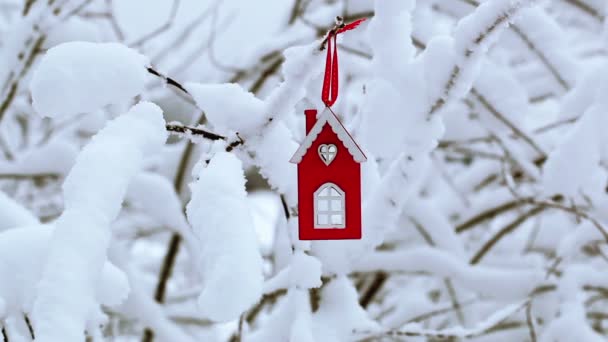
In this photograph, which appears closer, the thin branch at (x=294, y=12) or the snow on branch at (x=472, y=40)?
the snow on branch at (x=472, y=40)

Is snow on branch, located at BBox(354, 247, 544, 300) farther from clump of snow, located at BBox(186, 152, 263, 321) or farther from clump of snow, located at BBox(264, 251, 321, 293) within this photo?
clump of snow, located at BBox(186, 152, 263, 321)

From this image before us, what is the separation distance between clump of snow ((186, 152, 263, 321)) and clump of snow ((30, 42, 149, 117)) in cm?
10

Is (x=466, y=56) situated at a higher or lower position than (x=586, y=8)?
lower

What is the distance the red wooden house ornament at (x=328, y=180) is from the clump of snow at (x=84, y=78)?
150mm

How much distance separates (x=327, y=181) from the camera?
60cm

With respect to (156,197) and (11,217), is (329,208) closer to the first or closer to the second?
(11,217)

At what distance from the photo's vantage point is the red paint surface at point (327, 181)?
1.91 ft

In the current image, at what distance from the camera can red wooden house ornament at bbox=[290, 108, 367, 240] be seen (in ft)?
1.90

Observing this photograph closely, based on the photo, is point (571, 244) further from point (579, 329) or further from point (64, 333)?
point (64, 333)

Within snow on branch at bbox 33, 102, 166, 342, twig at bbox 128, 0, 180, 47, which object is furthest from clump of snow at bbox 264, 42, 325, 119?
twig at bbox 128, 0, 180, 47

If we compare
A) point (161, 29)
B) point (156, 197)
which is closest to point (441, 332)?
point (156, 197)

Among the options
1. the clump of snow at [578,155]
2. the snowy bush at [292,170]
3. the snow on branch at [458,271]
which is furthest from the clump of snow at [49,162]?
the clump of snow at [578,155]

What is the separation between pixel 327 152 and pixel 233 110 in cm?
9

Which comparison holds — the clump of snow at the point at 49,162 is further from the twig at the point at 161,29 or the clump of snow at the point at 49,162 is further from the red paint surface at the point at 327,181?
the red paint surface at the point at 327,181
